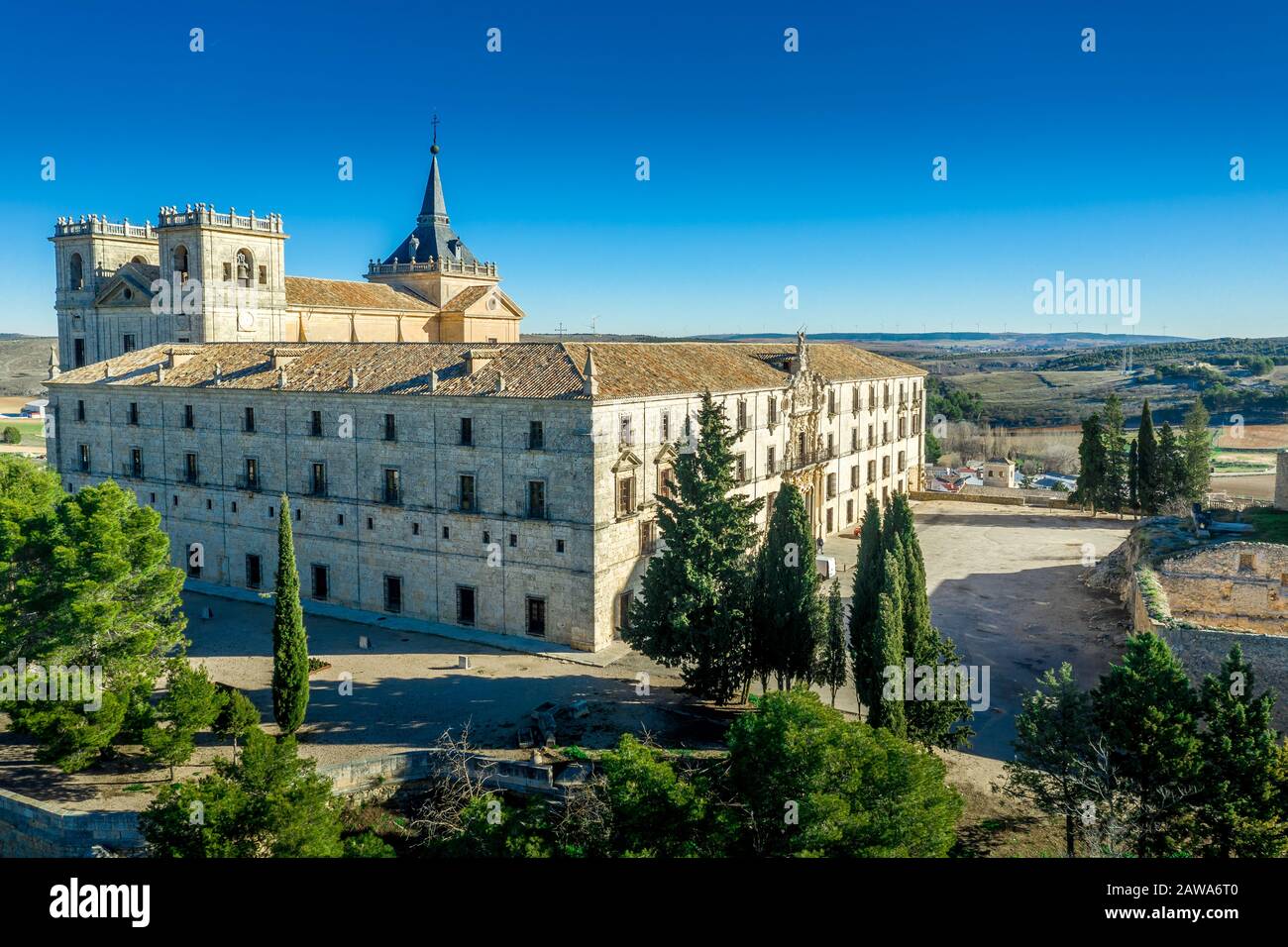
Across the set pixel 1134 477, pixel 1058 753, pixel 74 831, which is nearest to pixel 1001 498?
pixel 1134 477

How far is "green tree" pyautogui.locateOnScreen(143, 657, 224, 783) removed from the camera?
23125 millimetres

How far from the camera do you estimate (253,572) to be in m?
39.9

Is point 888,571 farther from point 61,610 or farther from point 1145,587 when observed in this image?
point 61,610

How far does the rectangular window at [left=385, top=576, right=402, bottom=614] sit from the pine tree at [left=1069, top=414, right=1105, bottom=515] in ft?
126

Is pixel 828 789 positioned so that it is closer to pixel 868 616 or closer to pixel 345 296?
pixel 868 616

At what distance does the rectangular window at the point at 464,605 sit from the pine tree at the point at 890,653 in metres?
15.5

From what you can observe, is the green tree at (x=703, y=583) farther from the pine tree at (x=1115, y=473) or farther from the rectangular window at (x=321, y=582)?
the pine tree at (x=1115, y=473)

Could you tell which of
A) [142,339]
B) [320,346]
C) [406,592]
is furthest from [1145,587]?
[142,339]

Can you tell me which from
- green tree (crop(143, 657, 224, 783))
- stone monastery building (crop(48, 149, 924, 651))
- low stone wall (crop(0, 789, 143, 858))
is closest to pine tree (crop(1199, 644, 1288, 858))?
stone monastery building (crop(48, 149, 924, 651))

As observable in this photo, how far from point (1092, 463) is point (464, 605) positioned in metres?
38.6

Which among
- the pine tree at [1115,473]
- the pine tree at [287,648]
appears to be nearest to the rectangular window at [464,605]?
the pine tree at [287,648]

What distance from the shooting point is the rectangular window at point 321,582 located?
124ft

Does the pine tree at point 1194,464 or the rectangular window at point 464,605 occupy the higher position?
the pine tree at point 1194,464
